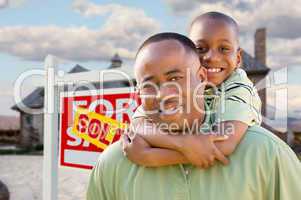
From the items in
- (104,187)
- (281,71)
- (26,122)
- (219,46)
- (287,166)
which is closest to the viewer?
(287,166)

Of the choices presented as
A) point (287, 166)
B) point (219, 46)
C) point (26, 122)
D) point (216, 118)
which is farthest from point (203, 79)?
point (26, 122)

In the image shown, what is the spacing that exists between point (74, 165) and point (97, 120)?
1.39ft

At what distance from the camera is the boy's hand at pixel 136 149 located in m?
0.86

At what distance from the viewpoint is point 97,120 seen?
2693 millimetres

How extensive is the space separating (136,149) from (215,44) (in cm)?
50

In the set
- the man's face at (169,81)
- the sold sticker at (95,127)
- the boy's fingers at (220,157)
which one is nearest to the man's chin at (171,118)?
the man's face at (169,81)

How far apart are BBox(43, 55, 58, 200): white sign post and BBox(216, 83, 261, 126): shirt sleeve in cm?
212

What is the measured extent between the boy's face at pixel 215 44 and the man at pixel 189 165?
345mm

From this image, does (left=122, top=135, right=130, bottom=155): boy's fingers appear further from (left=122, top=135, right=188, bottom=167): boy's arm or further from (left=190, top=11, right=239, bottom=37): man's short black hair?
(left=190, top=11, right=239, bottom=37): man's short black hair

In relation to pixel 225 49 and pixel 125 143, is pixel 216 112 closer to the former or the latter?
pixel 125 143

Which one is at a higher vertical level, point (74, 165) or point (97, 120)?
point (97, 120)

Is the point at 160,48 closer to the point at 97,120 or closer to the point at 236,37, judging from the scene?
the point at 236,37

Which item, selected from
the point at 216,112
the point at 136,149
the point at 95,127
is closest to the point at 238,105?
the point at 216,112

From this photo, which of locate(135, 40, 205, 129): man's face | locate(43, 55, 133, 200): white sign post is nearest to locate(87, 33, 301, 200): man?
locate(135, 40, 205, 129): man's face
